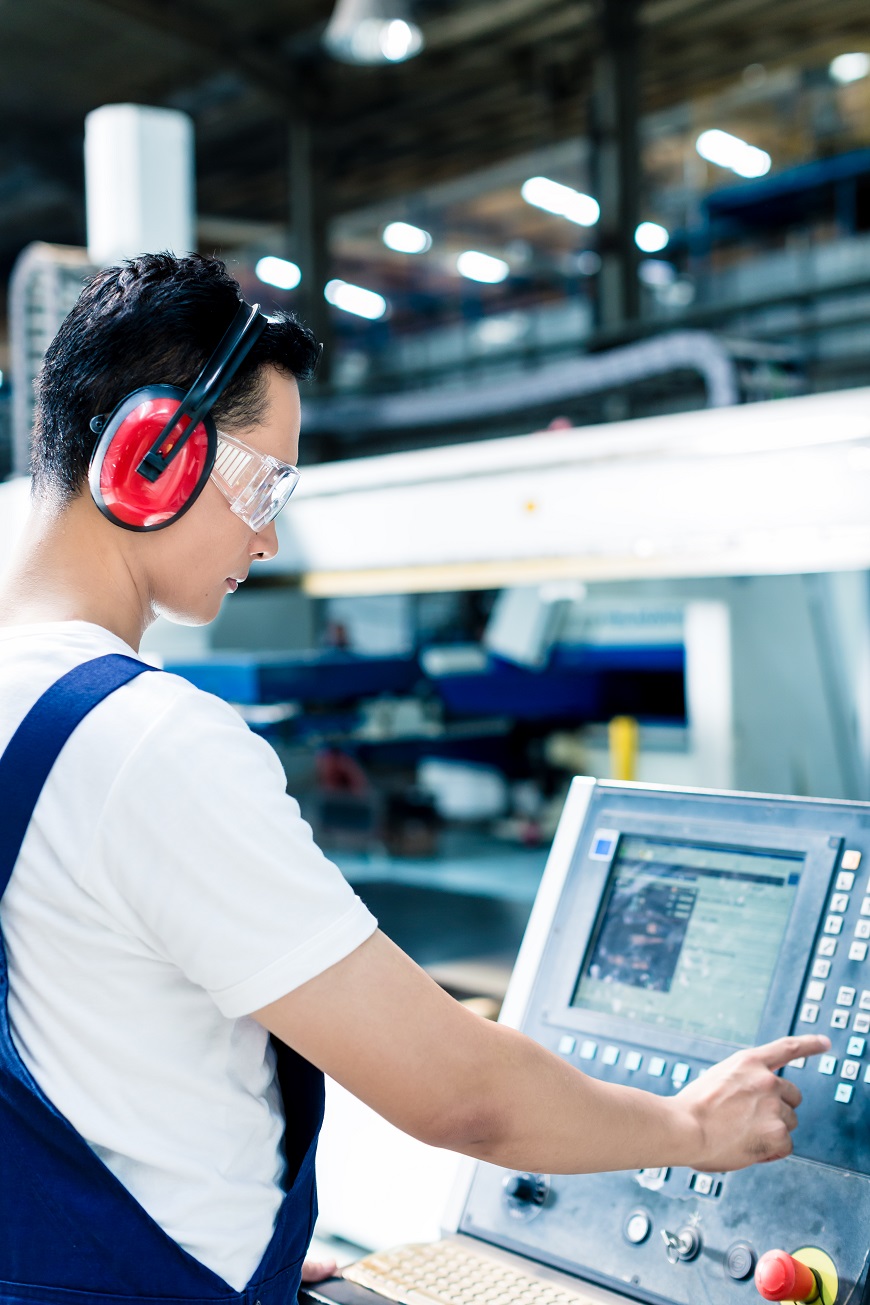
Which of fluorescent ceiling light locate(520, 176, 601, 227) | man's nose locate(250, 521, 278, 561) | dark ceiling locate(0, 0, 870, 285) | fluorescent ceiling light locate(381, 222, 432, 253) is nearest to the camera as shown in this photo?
man's nose locate(250, 521, 278, 561)

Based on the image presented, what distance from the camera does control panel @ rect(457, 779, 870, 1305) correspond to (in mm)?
793

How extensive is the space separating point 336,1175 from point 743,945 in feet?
1.68

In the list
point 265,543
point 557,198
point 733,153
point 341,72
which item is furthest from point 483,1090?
point 557,198

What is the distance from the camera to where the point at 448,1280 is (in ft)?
2.90

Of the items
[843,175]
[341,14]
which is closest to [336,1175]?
[341,14]

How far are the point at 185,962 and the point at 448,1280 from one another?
1.36 ft

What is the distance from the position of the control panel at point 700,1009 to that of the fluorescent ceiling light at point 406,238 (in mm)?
8210

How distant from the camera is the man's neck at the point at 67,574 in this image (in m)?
0.74

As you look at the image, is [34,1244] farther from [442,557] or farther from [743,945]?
[442,557]

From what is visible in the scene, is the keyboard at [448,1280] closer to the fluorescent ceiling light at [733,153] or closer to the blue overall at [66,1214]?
the blue overall at [66,1214]

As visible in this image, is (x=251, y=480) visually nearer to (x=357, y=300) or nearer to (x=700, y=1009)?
(x=700, y=1009)

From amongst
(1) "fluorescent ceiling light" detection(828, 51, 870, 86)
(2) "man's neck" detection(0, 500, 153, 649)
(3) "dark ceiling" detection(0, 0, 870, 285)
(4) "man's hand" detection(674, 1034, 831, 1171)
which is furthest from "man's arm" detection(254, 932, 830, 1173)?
(1) "fluorescent ceiling light" detection(828, 51, 870, 86)

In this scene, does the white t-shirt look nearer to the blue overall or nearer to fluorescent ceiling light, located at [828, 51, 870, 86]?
the blue overall

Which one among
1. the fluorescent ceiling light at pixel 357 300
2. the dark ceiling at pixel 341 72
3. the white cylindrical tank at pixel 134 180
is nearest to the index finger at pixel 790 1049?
the white cylindrical tank at pixel 134 180
